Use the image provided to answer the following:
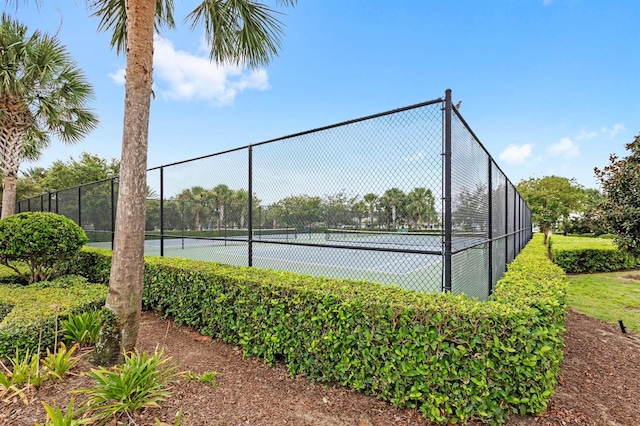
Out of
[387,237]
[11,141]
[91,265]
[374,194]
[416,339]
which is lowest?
[91,265]

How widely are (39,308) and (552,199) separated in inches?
941

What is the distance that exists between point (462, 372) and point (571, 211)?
2436 centimetres

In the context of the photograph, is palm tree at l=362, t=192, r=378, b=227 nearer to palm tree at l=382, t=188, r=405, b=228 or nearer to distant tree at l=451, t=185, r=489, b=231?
palm tree at l=382, t=188, r=405, b=228

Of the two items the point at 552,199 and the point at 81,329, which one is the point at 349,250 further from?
the point at 552,199

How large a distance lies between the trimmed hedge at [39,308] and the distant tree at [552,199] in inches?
873

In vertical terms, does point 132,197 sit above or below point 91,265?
above

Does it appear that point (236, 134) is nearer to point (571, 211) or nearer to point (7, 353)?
point (7, 353)

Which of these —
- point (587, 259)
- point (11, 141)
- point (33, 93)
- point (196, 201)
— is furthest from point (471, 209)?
point (11, 141)

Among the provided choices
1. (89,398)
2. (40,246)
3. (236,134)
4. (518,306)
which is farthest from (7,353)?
(236,134)

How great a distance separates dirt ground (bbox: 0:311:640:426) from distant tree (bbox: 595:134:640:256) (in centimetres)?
394

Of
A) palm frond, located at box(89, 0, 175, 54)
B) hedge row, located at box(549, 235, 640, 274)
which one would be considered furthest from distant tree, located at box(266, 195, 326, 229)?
hedge row, located at box(549, 235, 640, 274)

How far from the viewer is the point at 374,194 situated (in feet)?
9.18

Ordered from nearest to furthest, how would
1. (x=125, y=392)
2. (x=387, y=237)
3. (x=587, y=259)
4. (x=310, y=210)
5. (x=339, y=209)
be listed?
(x=125, y=392) < (x=387, y=237) < (x=339, y=209) < (x=310, y=210) < (x=587, y=259)

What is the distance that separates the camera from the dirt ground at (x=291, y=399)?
5.91 feet
